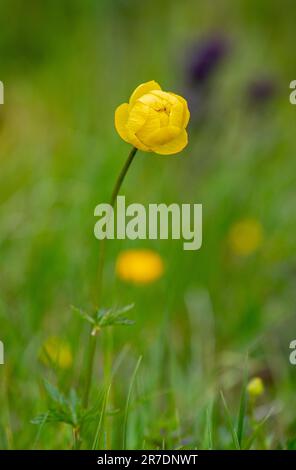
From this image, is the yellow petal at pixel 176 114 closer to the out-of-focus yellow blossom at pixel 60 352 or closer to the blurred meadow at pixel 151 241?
the blurred meadow at pixel 151 241

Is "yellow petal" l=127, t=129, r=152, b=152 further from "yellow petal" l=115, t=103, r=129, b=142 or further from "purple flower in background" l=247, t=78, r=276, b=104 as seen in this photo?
"purple flower in background" l=247, t=78, r=276, b=104

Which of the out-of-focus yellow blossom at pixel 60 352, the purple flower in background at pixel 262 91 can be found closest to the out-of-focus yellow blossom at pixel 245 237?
the purple flower in background at pixel 262 91

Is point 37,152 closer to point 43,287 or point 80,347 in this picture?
point 43,287

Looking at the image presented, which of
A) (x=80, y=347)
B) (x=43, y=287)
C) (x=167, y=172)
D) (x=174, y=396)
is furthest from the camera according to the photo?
(x=167, y=172)

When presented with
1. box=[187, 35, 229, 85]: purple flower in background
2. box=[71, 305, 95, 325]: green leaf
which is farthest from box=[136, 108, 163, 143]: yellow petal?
box=[187, 35, 229, 85]: purple flower in background

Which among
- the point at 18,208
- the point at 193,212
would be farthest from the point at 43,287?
the point at 193,212

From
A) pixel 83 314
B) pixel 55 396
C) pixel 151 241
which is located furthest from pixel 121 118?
pixel 151 241
